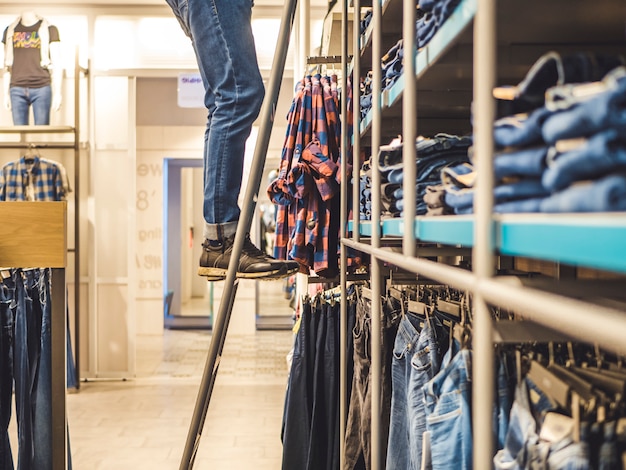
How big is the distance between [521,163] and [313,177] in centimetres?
189

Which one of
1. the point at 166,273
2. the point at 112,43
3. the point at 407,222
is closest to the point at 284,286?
the point at 166,273

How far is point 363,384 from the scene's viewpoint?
2.04 meters

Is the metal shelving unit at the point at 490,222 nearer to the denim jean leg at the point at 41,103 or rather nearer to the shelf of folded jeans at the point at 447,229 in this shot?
the shelf of folded jeans at the point at 447,229

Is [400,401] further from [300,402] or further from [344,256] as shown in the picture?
[300,402]

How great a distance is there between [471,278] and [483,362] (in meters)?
0.09

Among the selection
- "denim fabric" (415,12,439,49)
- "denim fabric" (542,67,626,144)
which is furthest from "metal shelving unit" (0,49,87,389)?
"denim fabric" (542,67,626,144)

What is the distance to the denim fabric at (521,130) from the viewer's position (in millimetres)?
672

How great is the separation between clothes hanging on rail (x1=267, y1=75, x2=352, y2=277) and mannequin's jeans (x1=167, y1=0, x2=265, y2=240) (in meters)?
0.63

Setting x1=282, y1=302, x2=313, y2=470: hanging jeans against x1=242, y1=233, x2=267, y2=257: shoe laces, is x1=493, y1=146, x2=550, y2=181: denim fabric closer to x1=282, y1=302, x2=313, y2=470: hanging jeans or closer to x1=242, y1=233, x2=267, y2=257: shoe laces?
x1=242, y1=233, x2=267, y2=257: shoe laces

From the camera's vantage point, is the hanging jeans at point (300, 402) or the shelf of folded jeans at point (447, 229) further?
the hanging jeans at point (300, 402)

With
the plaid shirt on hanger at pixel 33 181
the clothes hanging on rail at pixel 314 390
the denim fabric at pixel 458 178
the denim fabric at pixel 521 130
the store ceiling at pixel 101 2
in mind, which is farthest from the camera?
the store ceiling at pixel 101 2

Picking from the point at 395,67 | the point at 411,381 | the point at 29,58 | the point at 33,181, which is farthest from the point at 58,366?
the point at 29,58

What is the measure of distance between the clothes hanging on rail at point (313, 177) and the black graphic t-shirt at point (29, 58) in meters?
3.35

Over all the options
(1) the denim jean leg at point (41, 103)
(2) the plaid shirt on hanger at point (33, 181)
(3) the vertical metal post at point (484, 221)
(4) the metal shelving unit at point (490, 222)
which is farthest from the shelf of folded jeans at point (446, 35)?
(1) the denim jean leg at point (41, 103)
